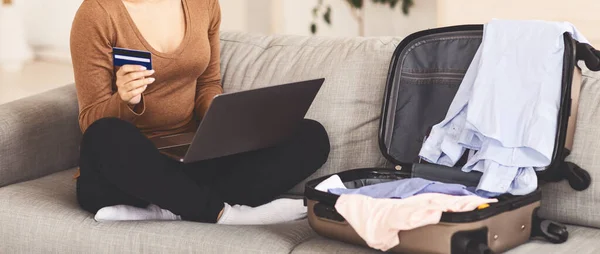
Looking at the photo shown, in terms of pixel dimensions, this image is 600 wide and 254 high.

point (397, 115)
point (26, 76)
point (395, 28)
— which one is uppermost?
point (397, 115)

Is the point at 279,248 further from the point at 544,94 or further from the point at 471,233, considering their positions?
the point at 544,94

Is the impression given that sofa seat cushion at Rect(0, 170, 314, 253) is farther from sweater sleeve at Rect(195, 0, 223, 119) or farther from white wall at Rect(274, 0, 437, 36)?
white wall at Rect(274, 0, 437, 36)

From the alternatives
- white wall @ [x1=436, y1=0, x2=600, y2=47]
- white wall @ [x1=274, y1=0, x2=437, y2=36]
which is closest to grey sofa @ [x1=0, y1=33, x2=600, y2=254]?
white wall @ [x1=436, y1=0, x2=600, y2=47]

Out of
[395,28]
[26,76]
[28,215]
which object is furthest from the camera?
[26,76]

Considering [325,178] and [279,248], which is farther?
[325,178]

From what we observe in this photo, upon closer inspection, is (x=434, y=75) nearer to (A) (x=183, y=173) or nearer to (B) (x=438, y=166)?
(B) (x=438, y=166)

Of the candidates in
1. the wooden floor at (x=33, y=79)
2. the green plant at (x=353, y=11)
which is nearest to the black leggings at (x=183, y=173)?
the green plant at (x=353, y=11)

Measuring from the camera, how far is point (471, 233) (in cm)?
141

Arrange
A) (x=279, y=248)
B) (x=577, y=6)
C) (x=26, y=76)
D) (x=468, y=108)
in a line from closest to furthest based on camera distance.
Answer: (x=279, y=248), (x=468, y=108), (x=577, y=6), (x=26, y=76)

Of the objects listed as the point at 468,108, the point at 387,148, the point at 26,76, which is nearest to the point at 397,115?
the point at 387,148

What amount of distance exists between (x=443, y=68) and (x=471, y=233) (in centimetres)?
53

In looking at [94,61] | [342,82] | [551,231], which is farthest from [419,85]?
[94,61]

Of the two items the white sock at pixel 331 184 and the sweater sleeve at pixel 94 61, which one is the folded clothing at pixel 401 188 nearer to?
the white sock at pixel 331 184

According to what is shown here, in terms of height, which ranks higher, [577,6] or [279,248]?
[577,6]
